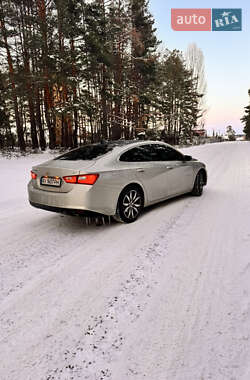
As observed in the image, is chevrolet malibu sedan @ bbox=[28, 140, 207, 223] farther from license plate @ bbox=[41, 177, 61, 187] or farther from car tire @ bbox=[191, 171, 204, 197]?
car tire @ bbox=[191, 171, 204, 197]

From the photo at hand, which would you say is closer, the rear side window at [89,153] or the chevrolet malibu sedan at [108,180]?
the chevrolet malibu sedan at [108,180]

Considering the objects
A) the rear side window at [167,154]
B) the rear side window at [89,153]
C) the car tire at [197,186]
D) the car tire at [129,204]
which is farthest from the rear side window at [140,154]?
the car tire at [197,186]

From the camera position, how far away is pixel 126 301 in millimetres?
2271

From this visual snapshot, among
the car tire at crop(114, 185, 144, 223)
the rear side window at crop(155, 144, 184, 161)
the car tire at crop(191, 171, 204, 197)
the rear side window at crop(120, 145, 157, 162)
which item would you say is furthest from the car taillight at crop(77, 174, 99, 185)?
the car tire at crop(191, 171, 204, 197)

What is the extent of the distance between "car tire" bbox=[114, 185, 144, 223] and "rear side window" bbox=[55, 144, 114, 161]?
2.66 ft

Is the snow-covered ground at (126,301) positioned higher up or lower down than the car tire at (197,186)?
lower down

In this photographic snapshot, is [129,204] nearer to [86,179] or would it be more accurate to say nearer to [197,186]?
[86,179]

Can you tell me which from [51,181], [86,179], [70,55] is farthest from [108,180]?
[70,55]

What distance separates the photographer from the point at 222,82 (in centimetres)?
1977

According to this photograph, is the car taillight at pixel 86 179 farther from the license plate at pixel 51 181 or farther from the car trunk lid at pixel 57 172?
the license plate at pixel 51 181

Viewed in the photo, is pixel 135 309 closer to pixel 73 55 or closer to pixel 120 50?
pixel 73 55

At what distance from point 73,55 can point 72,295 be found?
57.4 ft

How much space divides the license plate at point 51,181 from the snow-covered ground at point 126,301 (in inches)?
32.1

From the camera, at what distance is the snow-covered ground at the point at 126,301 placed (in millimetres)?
1654
